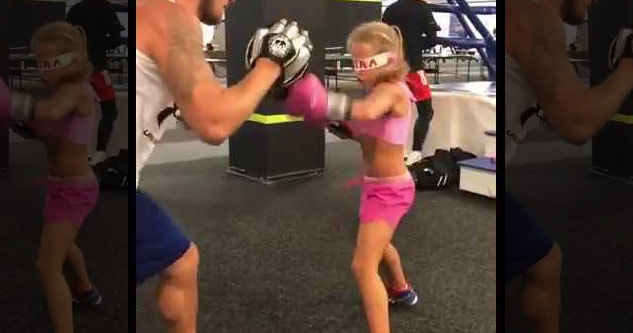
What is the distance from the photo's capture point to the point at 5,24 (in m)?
1.70

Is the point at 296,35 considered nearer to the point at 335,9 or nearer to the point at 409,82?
the point at 335,9

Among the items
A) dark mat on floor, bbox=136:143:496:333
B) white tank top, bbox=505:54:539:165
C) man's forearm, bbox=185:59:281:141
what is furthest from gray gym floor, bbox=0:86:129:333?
white tank top, bbox=505:54:539:165

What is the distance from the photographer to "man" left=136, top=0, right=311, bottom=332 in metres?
1.66

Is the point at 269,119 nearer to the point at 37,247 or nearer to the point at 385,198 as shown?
the point at 385,198

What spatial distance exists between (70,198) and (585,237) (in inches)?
54.1

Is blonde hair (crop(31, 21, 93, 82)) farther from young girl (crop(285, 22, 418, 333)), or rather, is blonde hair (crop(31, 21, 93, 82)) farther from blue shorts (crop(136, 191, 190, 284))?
young girl (crop(285, 22, 418, 333))

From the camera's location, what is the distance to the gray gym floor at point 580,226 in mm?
1808

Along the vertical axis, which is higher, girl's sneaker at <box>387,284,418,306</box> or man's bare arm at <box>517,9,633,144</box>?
man's bare arm at <box>517,9,633,144</box>

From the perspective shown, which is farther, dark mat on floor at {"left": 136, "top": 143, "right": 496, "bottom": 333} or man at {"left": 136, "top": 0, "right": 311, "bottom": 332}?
dark mat on floor at {"left": 136, "top": 143, "right": 496, "bottom": 333}

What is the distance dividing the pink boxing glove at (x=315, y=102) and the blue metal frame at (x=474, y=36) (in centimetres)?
31

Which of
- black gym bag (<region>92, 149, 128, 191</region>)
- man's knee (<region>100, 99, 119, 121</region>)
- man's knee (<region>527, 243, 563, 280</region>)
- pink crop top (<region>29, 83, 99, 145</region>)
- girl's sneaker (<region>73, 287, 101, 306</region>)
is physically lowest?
girl's sneaker (<region>73, 287, 101, 306</region>)

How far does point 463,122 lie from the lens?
1749 millimetres

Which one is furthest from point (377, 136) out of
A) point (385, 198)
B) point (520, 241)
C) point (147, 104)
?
point (147, 104)

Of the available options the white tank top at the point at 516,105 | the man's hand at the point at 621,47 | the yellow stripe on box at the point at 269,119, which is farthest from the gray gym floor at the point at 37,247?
the man's hand at the point at 621,47
